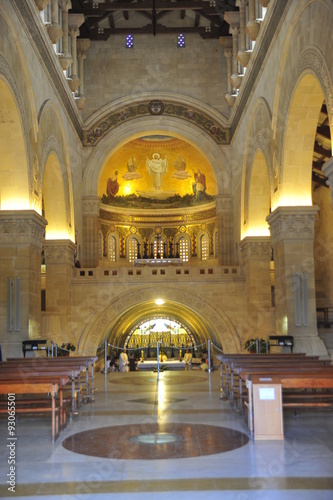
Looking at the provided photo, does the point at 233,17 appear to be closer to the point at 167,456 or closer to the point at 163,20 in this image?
the point at 163,20

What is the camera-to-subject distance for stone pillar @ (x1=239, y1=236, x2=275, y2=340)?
24.2 metres

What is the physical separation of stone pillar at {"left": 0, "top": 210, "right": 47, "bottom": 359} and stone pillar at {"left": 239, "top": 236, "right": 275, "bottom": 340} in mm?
9512

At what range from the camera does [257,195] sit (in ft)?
78.5

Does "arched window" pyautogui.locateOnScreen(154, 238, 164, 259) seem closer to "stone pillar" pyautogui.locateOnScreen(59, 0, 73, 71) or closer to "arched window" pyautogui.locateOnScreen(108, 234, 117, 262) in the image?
"arched window" pyautogui.locateOnScreen(108, 234, 117, 262)

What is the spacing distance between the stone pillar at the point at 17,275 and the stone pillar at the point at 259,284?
951 centimetres

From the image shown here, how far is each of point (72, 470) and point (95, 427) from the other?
9.49ft

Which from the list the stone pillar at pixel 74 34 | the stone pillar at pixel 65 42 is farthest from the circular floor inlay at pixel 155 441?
the stone pillar at pixel 74 34

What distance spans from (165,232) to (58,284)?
11.9m

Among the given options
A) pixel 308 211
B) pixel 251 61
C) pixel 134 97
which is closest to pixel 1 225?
pixel 308 211

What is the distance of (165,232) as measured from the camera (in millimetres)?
35312

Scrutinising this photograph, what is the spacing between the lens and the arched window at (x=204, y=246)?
111 feet

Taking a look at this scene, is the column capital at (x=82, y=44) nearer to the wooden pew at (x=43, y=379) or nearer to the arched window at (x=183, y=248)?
the arched window at (x=183, y=248)

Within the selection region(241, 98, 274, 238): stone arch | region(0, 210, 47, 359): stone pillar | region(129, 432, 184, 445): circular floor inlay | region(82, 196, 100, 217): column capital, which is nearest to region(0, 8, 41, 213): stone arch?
region(0, 210, 47, 359): stone pillar

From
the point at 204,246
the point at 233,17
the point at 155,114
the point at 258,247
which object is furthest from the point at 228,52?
the point at 204,246
